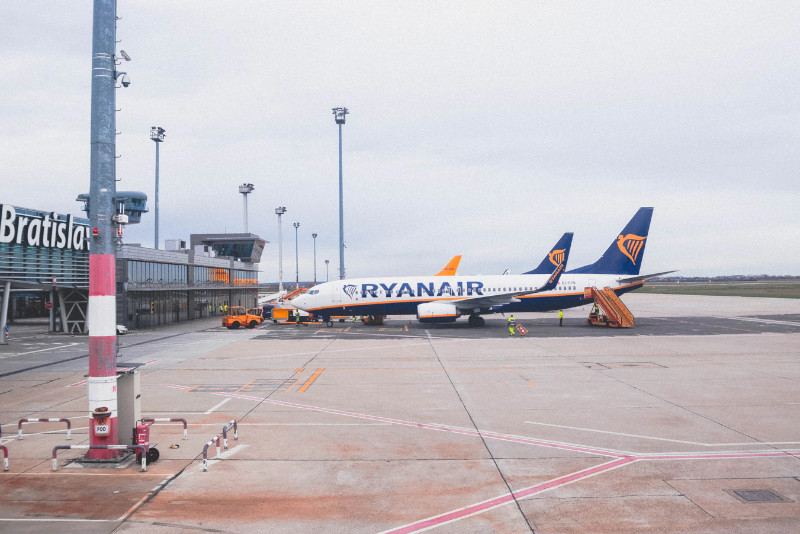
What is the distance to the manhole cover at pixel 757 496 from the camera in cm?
1007

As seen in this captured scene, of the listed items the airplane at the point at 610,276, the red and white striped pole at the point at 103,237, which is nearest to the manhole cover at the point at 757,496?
the red and white striped pole at the point at 103,237

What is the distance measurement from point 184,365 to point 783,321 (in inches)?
2142

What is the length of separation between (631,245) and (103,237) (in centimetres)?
4945

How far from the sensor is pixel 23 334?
46000 mm

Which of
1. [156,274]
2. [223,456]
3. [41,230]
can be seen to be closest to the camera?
[223,456]

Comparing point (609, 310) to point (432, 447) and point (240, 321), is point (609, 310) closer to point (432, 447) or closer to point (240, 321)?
point (240, 321)

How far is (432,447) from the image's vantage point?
44.4 ft

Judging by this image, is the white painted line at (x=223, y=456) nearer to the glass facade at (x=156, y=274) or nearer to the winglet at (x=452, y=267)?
the glass facade at (x=156, y=274)

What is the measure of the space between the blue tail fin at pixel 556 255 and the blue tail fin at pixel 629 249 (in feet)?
12.1

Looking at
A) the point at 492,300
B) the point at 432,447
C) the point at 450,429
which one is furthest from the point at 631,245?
the point at 432,447

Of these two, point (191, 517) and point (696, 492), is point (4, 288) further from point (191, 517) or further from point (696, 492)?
point (696, 492)

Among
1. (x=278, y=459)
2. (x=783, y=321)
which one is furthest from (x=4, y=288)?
(x=783, y=321)

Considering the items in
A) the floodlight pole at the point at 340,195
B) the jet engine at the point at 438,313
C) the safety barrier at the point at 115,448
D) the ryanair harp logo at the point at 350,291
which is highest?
the floodlight pole at the point at 340,195

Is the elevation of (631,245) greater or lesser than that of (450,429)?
greater
